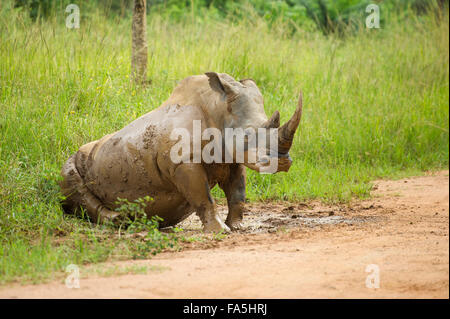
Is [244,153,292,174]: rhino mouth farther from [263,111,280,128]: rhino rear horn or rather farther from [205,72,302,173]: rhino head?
[263,111,280,128]: rhino rear horn

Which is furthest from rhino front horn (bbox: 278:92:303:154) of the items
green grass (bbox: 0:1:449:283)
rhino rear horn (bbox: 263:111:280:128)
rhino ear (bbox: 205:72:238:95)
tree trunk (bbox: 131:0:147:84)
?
tree trunk (bbox: 131:0:147:84)

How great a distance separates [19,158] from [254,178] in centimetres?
294

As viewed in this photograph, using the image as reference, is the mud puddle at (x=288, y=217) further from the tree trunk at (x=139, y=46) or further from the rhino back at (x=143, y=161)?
the tree trunk at (x=139, y=46)

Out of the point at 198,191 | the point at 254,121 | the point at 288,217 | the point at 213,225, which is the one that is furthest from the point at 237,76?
the point at 213,225

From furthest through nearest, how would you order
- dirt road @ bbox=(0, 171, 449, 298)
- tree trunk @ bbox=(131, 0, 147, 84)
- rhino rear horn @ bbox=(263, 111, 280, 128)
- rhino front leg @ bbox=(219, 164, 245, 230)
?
tree trunk @ bbox=(131, 0, 147, 84), rhino front leg @ bbox=(219, 164, 245, 230), rhino rear horn @ bbox=(263, 111, 280, 128), dirt road @ bbox=(0, 171, 449, 298)

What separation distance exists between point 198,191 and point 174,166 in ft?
1.05

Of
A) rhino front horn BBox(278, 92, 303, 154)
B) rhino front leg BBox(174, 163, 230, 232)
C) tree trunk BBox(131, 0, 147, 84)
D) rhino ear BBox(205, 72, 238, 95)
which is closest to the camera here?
rhino front horn BBox(278, 92, 303, 154)

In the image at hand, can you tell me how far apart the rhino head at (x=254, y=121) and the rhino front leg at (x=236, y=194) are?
1.63 ft

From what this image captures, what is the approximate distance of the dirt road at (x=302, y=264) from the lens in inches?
149

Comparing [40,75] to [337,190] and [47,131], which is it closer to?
[47,131]

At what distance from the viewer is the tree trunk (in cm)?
942

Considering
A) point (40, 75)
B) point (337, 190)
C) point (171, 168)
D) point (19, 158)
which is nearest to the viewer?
point (171, 168)
